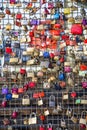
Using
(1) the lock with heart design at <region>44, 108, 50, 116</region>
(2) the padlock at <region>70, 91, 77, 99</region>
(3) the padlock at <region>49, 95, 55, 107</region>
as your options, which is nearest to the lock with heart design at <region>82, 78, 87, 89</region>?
(2) the padlock at <region>70, 91, 77, 99</region>

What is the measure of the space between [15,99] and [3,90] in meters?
0.20

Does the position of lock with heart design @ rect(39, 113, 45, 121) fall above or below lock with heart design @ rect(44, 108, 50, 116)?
below

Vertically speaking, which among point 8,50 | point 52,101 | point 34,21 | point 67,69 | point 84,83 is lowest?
point 52,101

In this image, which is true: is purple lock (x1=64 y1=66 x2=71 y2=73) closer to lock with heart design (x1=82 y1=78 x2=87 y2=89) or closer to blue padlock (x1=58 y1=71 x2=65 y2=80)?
blue padlock (x1=58 y1=71 x2=65 y2=80)

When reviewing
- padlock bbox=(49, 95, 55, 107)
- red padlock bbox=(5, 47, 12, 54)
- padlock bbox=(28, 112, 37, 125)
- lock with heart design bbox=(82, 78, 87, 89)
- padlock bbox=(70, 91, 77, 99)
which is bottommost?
padlock bbox=(28, 112, 37, 125)

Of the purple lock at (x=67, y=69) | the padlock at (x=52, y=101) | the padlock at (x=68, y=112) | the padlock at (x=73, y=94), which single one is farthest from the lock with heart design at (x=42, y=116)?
the purple lock at (x=67, y=69)

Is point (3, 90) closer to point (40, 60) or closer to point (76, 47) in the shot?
A: point (40, 60)

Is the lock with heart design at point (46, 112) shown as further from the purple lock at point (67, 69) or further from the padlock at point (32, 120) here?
the purple lock at point (67, 69)

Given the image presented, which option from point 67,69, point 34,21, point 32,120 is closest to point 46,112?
point 32,120

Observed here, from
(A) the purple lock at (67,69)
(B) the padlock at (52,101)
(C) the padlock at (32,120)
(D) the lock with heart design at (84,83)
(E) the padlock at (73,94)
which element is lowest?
(C) the padlock at (32,120)

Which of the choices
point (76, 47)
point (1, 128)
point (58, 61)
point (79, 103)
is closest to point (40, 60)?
point (58, 61)

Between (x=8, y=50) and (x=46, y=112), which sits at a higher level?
(x=8, y=50)

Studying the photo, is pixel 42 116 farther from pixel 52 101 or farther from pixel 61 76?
pixel 61 76

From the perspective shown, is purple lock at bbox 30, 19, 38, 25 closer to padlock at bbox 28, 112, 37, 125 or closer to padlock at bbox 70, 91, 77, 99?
padlock at bbox 70, 91, 77, 99
